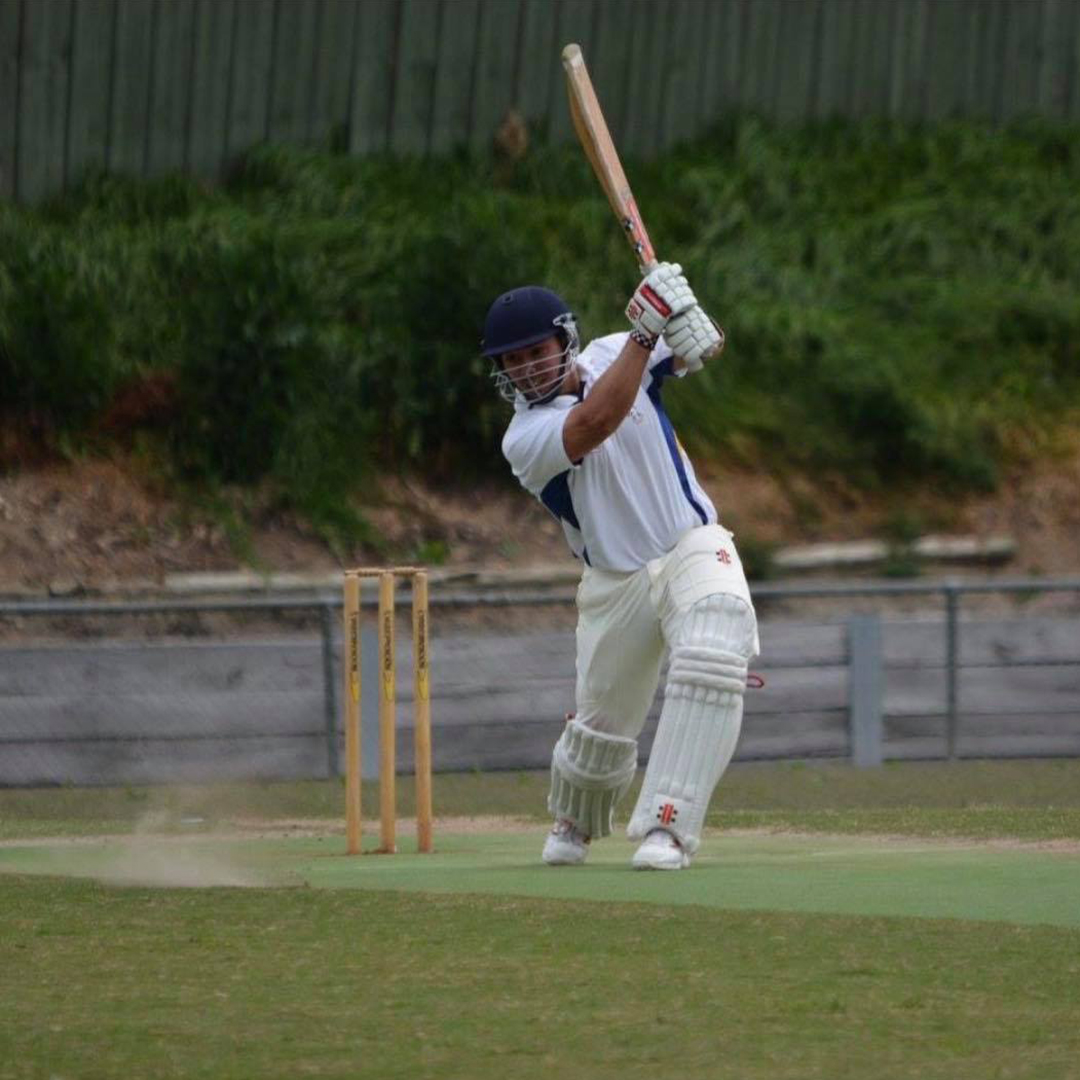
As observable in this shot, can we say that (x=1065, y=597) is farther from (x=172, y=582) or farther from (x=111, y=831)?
(x=111, y=831)

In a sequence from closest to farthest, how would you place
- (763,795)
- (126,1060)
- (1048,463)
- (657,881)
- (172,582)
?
(126,1060) < (657,881) < (763,795) < (172,582) < (1048,463)

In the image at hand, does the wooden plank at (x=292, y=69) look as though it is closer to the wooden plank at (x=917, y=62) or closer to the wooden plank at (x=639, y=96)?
→ the wooden plank at (x=639, y=96)

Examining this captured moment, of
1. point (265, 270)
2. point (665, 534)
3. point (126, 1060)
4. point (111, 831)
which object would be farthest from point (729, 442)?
point (126, 1060)

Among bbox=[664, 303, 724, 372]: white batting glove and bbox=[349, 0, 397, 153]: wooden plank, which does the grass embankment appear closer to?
bbox=[349, 0, 397, 153]: wooden plank

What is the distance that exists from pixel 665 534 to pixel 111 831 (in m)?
3.29

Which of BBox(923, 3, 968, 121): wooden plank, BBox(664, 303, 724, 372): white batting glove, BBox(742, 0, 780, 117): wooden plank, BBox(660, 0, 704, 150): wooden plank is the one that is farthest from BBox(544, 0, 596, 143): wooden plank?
BBox(664, 303, 724, 372): white batting glove

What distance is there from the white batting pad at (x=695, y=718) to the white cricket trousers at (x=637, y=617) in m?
0.07

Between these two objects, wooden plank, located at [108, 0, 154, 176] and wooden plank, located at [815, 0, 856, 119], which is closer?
wooden plank, located at [108, 0, 154, 176]

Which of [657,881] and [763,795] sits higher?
[657,881]

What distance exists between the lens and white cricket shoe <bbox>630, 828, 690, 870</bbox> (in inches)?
277

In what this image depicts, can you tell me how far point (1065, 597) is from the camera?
16.4 m

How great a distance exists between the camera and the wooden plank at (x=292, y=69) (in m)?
18.2

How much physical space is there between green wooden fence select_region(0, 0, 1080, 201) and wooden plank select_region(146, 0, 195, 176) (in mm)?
14

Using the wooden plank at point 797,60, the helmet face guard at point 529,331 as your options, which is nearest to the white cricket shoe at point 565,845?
the helmet face guard at point 529,331
